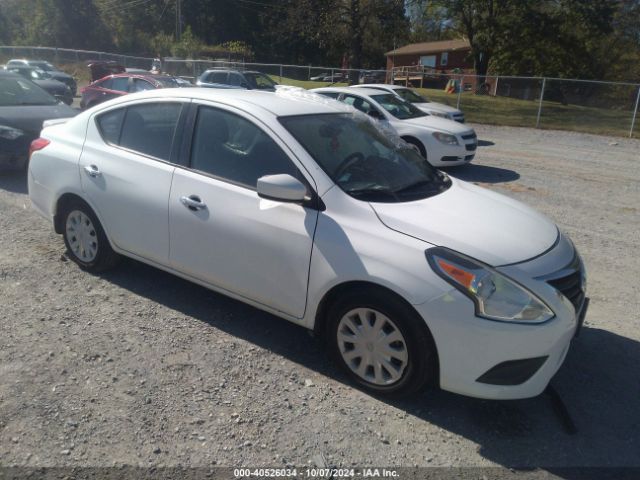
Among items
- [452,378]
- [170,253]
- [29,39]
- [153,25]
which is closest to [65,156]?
[170,253]

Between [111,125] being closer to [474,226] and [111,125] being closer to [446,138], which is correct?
[474,226]

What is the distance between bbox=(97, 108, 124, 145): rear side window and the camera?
450 cm

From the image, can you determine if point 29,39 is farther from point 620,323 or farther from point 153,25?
point 620,323

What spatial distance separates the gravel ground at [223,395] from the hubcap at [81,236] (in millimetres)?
209

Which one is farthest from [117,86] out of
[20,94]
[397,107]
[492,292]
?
[492,292]

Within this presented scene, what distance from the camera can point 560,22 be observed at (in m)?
34.8

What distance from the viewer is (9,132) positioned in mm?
7977

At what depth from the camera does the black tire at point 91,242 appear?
459cm

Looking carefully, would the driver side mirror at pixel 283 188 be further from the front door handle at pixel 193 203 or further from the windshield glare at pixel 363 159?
the front door handle at pixel 193 203

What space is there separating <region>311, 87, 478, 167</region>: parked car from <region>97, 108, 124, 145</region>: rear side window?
5984mm

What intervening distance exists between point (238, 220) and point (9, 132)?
6.13m

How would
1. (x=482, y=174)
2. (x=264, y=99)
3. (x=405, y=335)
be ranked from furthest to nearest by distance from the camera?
(x=482, y=174), (x=264, y=99), (x=405, y=335)

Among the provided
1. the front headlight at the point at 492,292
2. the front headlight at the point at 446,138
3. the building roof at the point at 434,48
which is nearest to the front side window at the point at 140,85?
the front headlight at the point at 446,138

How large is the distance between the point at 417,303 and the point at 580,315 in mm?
1048
